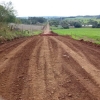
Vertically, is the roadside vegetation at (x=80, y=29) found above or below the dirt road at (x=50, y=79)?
below

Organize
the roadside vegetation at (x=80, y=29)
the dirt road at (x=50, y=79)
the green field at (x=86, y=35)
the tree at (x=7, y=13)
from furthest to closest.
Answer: the tree at (x=7, y=13) → the roadside vegetation at (x=80, y=29) → the green field at (x=86, y=35) → the dirt road at (x=50, y=79)

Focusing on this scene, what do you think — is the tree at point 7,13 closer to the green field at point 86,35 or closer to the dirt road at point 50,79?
Result: the green field at point 86,35

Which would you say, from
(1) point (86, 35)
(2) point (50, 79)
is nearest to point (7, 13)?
(1) point (86, 35)

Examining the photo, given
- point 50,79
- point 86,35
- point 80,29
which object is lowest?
point 80,29

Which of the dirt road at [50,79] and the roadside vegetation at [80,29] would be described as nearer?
the dirt road at [50,79]

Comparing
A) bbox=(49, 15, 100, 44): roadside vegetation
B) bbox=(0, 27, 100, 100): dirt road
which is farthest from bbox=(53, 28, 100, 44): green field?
bbox=(0, 27, 100, 100): dirt road

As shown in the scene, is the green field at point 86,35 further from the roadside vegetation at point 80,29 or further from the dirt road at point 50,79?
the dirt road at point 50,79

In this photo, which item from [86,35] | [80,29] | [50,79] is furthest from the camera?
[80,29]

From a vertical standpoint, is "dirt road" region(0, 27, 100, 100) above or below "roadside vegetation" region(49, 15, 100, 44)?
above

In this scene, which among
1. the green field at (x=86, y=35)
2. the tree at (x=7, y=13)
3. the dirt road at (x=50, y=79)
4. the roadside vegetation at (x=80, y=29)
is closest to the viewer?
the dirt road at (x=50, y=79)

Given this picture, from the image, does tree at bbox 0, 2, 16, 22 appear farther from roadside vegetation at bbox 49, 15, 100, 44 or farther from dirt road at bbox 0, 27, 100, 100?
dirt road at bbox 0, 27, 100, 100

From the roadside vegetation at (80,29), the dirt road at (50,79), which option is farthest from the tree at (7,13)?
the dirt road at (50,79)

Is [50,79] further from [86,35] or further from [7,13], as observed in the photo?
[7,13]

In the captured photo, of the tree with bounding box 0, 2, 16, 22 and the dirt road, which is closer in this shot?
the dirt road
